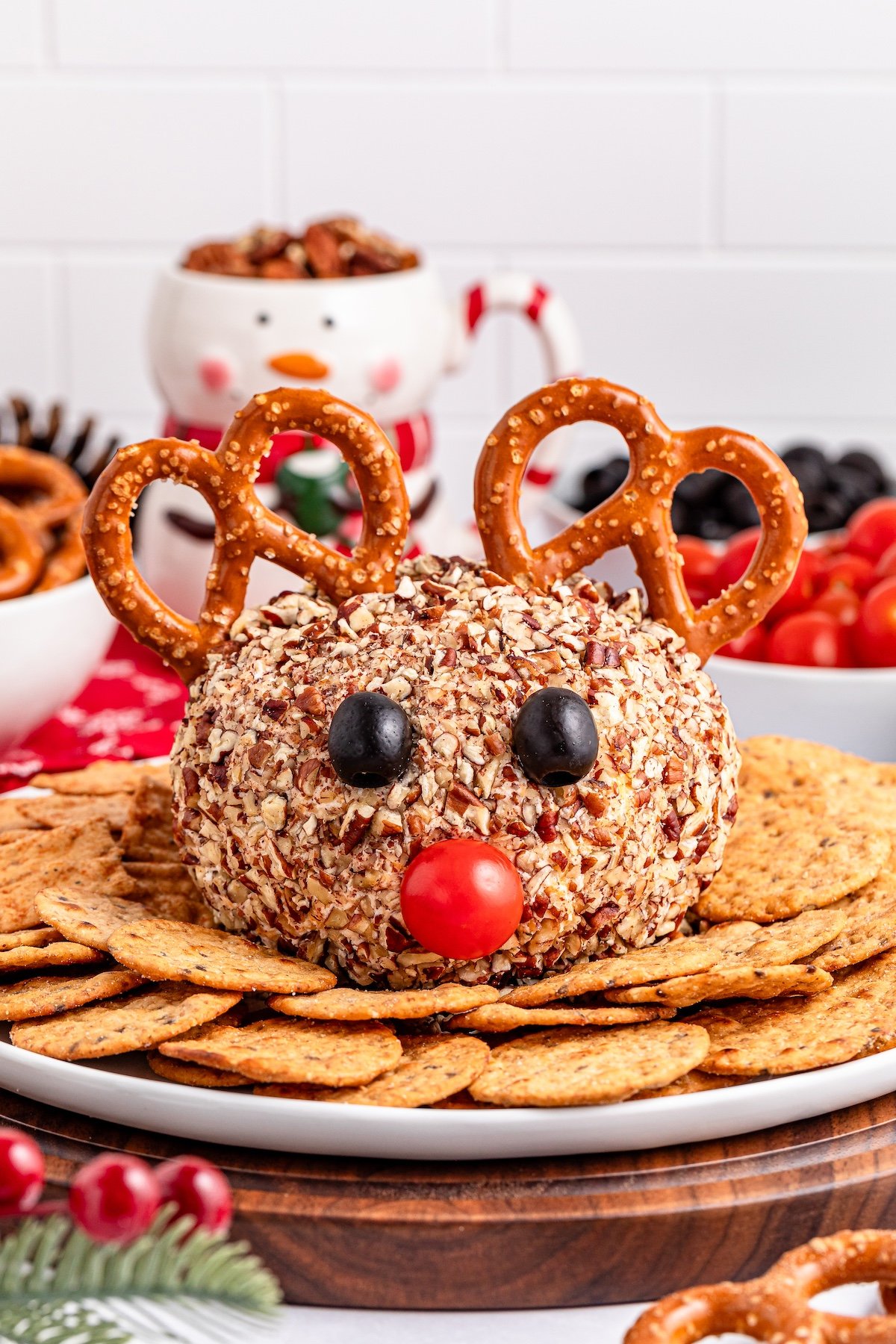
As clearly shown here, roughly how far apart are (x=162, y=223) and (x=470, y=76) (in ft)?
2.30

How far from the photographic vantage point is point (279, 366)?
2.12m

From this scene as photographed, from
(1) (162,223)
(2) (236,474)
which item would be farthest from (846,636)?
(1) (162,223)

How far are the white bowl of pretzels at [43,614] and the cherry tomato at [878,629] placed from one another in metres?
0.89

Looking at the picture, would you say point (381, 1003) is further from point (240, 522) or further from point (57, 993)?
Result: point (240, 522)

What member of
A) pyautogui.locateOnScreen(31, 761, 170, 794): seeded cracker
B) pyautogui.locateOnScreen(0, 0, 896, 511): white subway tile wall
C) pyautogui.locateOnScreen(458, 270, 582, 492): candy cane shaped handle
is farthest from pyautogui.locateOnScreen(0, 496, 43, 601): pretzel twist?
pyautogui.locateOnScreen(0, 0, 896, 511): white subway tile wall

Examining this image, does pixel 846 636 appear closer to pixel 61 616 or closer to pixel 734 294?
pixel 61 616

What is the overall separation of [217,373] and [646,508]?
105 cm

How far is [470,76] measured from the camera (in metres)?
3.20

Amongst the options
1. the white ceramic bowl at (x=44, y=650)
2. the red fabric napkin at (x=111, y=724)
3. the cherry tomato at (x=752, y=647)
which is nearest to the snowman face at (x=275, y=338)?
the red fabric napkin at (x=111, y=724)

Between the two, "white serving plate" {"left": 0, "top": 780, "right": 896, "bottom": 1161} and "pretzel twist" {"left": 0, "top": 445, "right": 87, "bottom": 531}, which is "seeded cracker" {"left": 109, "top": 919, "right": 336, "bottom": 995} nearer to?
"white serving plate" {"left": 0, "top": 780, "right": 896, "bottom": 1161}

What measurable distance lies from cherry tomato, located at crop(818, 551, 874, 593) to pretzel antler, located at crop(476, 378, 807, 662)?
0.86 m

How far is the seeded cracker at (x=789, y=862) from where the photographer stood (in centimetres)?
118

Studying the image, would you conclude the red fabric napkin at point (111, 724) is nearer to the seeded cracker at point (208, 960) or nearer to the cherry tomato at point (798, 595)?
the seeded cracker at point (208, 960)

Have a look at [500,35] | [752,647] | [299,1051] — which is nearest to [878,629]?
[752,647]
